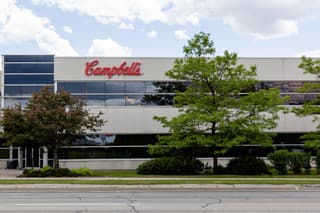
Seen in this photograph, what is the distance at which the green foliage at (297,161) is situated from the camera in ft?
83.9

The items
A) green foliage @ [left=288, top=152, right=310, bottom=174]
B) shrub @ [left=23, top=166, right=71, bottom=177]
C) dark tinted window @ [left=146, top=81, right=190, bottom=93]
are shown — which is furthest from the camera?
dark tinted window @ [left=146, top=81, right=190, bottom=93]

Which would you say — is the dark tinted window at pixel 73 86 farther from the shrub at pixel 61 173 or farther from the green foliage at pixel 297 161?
the green foliage at pixel 297 161

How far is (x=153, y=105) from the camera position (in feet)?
102

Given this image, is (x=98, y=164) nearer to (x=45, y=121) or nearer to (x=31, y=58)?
(x=45, y=121)

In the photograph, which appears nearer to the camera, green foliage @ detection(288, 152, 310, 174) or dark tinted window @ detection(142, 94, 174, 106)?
green foliage @ detection(288, 152, 310, 174)

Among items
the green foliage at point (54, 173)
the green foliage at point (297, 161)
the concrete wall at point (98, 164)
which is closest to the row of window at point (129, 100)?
the concrete wall at point (98, 164)

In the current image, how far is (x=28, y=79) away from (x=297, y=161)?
20.8 meters

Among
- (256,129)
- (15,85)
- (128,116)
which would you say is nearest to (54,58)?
(15,85)

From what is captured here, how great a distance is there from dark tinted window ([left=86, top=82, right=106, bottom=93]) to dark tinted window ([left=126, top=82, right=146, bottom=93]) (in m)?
1.80

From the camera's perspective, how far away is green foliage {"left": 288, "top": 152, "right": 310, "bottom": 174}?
2556cm

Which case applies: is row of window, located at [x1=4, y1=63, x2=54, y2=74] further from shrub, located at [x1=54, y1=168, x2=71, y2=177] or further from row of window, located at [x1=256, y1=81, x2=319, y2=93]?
row of window, located at [x1=256, y1=81, x2=319, y2=93]

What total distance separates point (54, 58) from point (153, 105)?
26.8 feet

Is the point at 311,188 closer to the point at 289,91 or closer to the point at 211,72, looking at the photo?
the point at 211,72

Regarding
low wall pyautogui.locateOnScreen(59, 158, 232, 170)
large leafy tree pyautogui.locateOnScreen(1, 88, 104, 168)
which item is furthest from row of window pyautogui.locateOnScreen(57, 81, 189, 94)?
large leafy tree pyautogui.locateOnScreen(1, 88, 104, 168)
